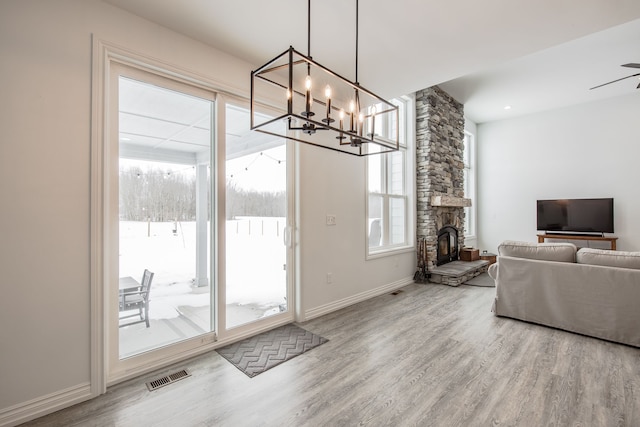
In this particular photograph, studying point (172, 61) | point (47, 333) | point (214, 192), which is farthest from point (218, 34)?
point (47, 333)

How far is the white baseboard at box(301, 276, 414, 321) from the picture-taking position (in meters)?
3.44

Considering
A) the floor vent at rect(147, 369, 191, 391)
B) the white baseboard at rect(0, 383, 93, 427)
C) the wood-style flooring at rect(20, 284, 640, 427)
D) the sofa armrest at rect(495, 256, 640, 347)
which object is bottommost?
the floor vent at rect(147, 369, 191, 391)

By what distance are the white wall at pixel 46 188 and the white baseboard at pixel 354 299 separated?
2112 mm

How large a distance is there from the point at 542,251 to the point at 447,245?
263cm

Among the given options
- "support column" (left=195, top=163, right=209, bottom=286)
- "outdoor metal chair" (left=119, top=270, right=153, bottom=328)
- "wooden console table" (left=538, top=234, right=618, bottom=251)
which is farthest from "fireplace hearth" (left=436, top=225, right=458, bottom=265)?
"outdoor metal chair" (left=119, top=270, right=153, bottom=328)

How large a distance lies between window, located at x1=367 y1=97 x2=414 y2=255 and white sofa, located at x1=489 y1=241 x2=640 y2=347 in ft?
5.71

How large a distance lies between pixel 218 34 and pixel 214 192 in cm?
133

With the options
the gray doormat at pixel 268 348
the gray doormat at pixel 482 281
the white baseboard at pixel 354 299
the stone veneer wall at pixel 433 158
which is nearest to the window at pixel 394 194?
the stone veneer wall at pixel 433 158

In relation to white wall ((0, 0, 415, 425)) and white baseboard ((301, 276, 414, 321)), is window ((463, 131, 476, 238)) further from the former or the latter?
white wall ((0, 0, 415, 425))

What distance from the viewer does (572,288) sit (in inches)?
117

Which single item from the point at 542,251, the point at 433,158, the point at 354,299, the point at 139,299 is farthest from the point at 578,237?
the point at 139,299

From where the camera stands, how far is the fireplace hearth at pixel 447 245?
18.3 ft

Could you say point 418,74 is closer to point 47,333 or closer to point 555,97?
point 47,333

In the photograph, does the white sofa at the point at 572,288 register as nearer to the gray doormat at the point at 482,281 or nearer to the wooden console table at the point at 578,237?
the gray doormat at the point at 482,281
